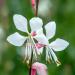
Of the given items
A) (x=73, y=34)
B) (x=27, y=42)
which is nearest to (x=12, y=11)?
(x=73, y=34)

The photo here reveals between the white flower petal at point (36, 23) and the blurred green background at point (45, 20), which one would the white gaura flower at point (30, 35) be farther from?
the blurred green background at point (45, 20)

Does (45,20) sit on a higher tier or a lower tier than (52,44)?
lower

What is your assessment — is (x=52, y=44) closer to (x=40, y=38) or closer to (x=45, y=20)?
(x=40, y=38)

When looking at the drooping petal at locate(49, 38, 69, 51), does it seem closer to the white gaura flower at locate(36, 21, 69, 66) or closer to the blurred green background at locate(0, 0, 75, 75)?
the white gaura flower at locate(36, 21, 69, 66)

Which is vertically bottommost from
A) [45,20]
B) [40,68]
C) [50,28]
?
[45,20]

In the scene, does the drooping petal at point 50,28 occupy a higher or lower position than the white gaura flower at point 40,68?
higher

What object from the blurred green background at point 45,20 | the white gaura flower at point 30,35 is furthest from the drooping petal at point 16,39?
the blurred green background at point 45,20

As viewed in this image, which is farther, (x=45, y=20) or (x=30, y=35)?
(x=45, y=20)

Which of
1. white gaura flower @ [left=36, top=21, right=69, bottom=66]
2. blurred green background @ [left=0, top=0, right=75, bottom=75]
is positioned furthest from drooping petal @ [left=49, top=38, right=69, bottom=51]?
blurred green background @ [left=0, top=0, right=75, bottom=75]

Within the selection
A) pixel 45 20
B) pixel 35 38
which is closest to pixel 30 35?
pixel 35 38
